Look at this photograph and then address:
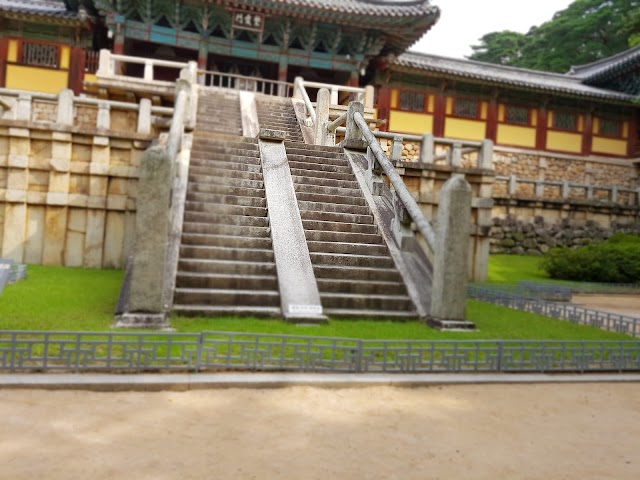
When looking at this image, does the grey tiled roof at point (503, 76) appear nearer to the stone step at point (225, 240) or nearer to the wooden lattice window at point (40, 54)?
the wooden lattice window at point (40, 54)

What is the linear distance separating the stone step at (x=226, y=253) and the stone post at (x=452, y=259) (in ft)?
8.57

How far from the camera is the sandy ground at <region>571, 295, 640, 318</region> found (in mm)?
12764

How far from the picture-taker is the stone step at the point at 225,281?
7855 mm

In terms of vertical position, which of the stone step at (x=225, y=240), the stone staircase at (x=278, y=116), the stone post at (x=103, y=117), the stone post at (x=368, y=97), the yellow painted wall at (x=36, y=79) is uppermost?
the yellow painted wall at (x=36, y=79)

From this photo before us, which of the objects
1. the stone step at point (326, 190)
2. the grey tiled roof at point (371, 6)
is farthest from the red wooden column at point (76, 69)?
the stone step at point (326, 190)

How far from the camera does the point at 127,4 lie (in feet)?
64.7

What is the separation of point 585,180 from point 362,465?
88.2ft

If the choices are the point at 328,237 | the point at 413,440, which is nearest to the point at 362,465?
the point at 413,440

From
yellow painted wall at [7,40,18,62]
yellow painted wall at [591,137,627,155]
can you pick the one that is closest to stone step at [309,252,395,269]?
yellow painted wall at [7,40,18,62]

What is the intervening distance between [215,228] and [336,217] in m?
2.26

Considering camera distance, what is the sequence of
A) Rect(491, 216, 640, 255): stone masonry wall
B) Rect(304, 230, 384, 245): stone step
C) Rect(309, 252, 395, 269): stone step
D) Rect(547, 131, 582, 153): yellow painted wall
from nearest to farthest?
Rect(309, 252, 395, 269): stone step < Rect(304, 230, 384, 245): stone step < Rect(491, 216, 640, 255): stone masonry wall < Rect(547, 131, 582, 153): yellow painted wall

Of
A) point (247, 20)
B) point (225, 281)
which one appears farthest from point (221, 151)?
point (247, 20)

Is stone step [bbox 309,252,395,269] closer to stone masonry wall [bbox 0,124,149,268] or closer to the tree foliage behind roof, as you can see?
stone masonry wall [bbox 0,124,149,268]

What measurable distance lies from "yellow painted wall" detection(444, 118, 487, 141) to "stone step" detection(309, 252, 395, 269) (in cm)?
1747
